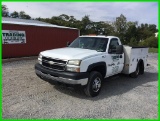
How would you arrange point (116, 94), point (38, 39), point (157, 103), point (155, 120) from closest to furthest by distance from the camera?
1. point (155, 120)
2. point (157, 103)
3. point (116, 94)
4. point (38, 39)

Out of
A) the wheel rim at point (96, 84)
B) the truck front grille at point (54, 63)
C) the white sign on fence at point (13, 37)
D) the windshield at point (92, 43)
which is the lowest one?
the wheel rim at point (96, 84)

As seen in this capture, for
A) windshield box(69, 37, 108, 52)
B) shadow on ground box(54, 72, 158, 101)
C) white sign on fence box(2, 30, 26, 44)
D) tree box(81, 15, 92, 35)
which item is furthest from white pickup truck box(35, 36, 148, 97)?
tree box(81, 15, 92, 35)

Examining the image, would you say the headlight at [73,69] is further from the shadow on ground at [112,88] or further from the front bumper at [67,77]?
the shadow on ground at [112,88]

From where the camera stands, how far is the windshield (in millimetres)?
6659

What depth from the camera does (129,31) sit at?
60.8 m

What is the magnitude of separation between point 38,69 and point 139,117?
10.8 feet

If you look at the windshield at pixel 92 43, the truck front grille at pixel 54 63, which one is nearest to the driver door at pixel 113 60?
the windshield at pixel 92 43

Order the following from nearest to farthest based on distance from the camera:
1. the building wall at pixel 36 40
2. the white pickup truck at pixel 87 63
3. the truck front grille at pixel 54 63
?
the white pickup truck at pixel 87 63 < the truck front grille at pixel 54 63 < the building wall at pixel 36 40

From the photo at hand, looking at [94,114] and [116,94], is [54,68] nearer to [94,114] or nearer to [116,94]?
[94,114]

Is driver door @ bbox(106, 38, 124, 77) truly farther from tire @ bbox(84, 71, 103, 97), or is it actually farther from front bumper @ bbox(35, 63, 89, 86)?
front bumper @ bbox(35, 63, 89, 86)

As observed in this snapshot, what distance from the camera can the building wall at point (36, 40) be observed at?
14.2 m

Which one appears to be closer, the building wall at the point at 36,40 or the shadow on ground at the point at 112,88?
the shadow on ground at the point at 112,88

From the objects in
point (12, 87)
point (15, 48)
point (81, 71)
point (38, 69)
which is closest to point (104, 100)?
point (81, 71)

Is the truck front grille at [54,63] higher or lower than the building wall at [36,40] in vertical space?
lower
